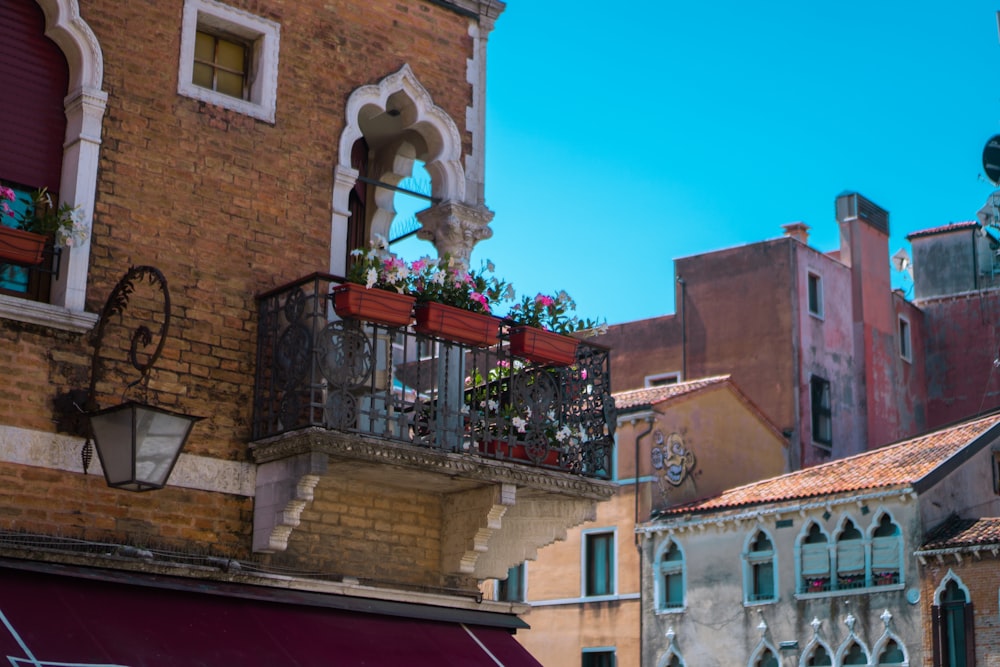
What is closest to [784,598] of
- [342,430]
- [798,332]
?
[798,332]

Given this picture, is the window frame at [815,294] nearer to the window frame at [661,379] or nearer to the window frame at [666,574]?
the window frame at [661,379]

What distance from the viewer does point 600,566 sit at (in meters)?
30.5

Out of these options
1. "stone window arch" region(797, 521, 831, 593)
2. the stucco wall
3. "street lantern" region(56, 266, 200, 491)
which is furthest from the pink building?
"street lantern" region(56, 266, 200, 491)

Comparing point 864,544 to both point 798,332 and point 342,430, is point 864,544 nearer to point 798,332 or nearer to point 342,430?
point 798,332

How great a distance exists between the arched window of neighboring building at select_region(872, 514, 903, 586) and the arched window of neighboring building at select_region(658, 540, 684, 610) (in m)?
4.20

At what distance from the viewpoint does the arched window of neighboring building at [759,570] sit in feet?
90.8

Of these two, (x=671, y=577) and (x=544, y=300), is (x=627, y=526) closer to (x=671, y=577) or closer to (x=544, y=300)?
(x=671, y=577)

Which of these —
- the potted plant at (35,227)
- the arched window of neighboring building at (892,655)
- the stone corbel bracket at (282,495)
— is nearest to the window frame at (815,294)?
the arched window of neighboring building at (892,655)

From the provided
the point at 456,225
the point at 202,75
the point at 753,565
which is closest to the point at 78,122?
the point at 202,75

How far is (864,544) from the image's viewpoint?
26281 mm

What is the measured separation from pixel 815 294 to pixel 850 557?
9.59 m

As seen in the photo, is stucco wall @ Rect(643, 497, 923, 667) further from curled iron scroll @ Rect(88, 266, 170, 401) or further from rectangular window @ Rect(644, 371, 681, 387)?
curled iron scroll @ Rect(88, 266, 170, 401)

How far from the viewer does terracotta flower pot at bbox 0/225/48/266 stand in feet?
30.1

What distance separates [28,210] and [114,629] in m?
2.91
